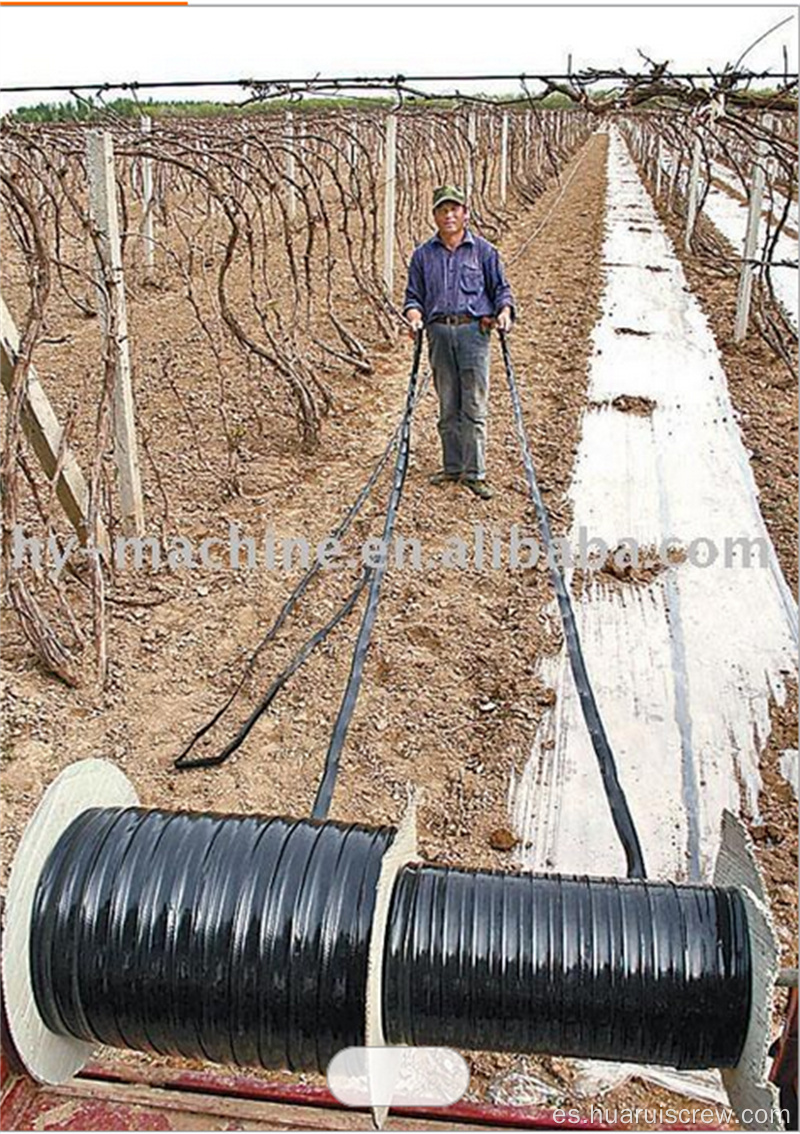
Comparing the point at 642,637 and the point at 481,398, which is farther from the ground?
the point at 481,398

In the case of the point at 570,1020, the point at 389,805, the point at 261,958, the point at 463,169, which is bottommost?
the point at 389,805

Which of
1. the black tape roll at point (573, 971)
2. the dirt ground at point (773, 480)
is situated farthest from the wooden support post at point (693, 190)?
the black tape roll at point (573, 971)

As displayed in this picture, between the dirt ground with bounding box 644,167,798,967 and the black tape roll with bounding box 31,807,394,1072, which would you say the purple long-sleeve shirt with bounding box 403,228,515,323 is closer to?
the dirt ground with bounding box 644,167,798,967

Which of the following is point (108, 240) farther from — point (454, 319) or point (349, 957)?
point (349, 957)

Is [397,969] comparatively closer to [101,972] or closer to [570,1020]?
[570,1020]

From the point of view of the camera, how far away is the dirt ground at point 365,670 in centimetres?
396

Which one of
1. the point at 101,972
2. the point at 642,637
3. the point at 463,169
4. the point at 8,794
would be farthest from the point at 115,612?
the point at 463,169

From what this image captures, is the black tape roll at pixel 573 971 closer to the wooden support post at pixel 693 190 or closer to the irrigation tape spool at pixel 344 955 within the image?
the irrigation tape spool at pixel 344 955

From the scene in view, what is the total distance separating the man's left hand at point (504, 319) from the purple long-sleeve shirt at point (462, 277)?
5cm

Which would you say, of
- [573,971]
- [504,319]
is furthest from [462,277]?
[573,971]

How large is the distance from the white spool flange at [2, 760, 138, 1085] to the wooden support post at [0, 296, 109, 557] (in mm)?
2528

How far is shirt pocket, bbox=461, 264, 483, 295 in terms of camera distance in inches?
241

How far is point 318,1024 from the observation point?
2.21m

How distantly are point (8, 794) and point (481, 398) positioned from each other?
3667 millimetres
